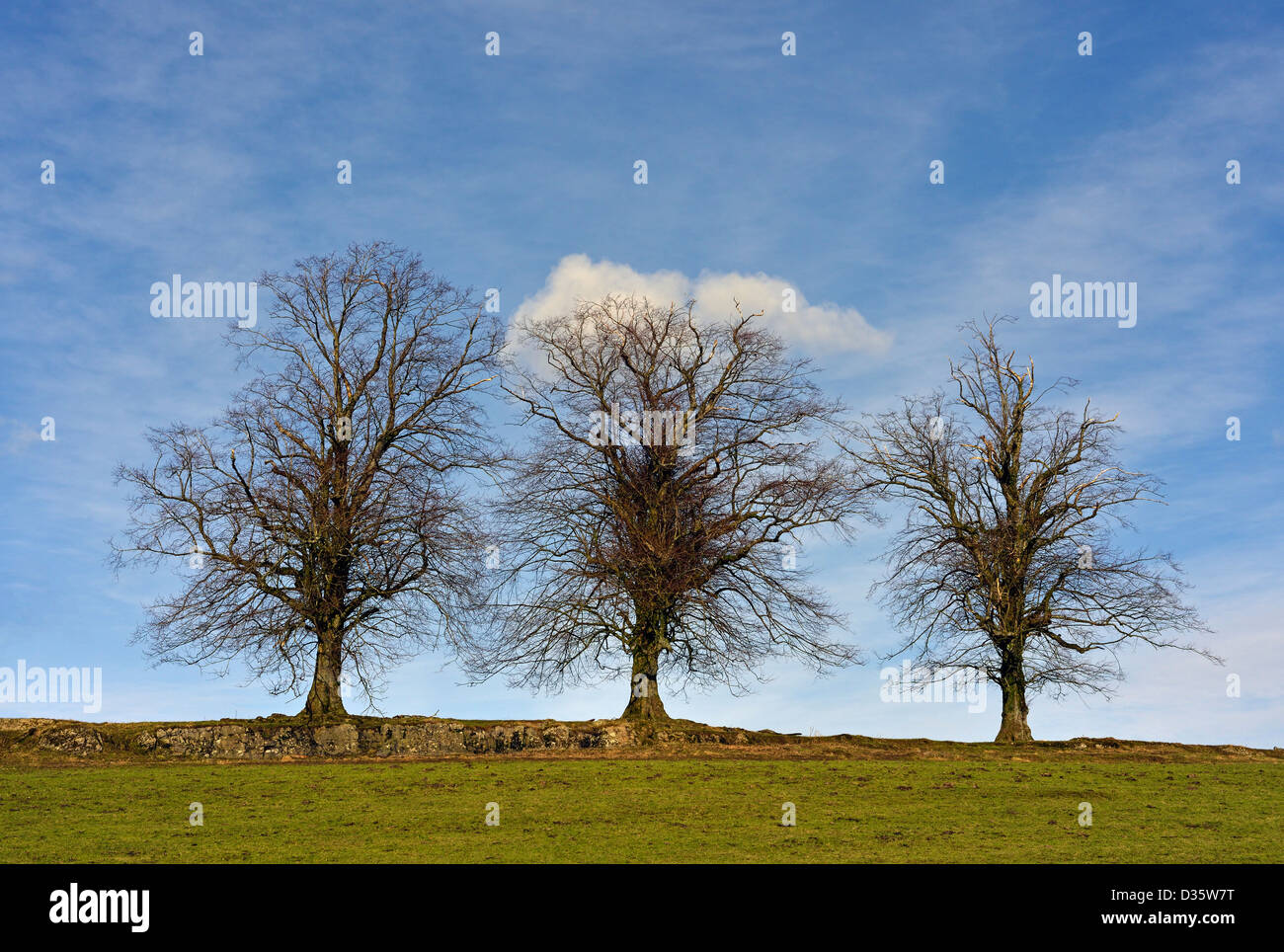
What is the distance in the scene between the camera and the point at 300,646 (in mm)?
30438

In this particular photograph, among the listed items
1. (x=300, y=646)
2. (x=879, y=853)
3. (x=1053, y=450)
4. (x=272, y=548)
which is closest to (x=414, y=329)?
(x=272, y=548)

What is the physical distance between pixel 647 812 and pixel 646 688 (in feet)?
37.2

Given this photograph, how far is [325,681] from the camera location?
3086 cm

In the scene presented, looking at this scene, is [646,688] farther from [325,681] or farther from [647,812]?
[647,812]

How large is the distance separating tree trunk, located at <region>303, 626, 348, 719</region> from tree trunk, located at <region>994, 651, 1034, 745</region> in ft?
62.3

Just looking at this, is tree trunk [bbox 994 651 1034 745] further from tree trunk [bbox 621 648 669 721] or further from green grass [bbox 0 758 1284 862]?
tree trunk [bbox 621 648 669 721]

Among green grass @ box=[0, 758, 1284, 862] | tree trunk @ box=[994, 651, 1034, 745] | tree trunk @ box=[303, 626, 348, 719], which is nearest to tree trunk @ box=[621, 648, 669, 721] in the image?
green grass @ box=[0, 758, 1284, 862]

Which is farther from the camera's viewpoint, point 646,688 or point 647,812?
point 646,688

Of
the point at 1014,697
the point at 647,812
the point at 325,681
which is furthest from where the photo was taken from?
the point at 1014,697

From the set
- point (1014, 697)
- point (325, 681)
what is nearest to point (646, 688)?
point (325, 681)

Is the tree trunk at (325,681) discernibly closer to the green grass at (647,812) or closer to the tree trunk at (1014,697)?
the green grass at (647,812)

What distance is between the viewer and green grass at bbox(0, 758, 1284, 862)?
655 inches

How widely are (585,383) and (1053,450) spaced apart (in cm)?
1424
